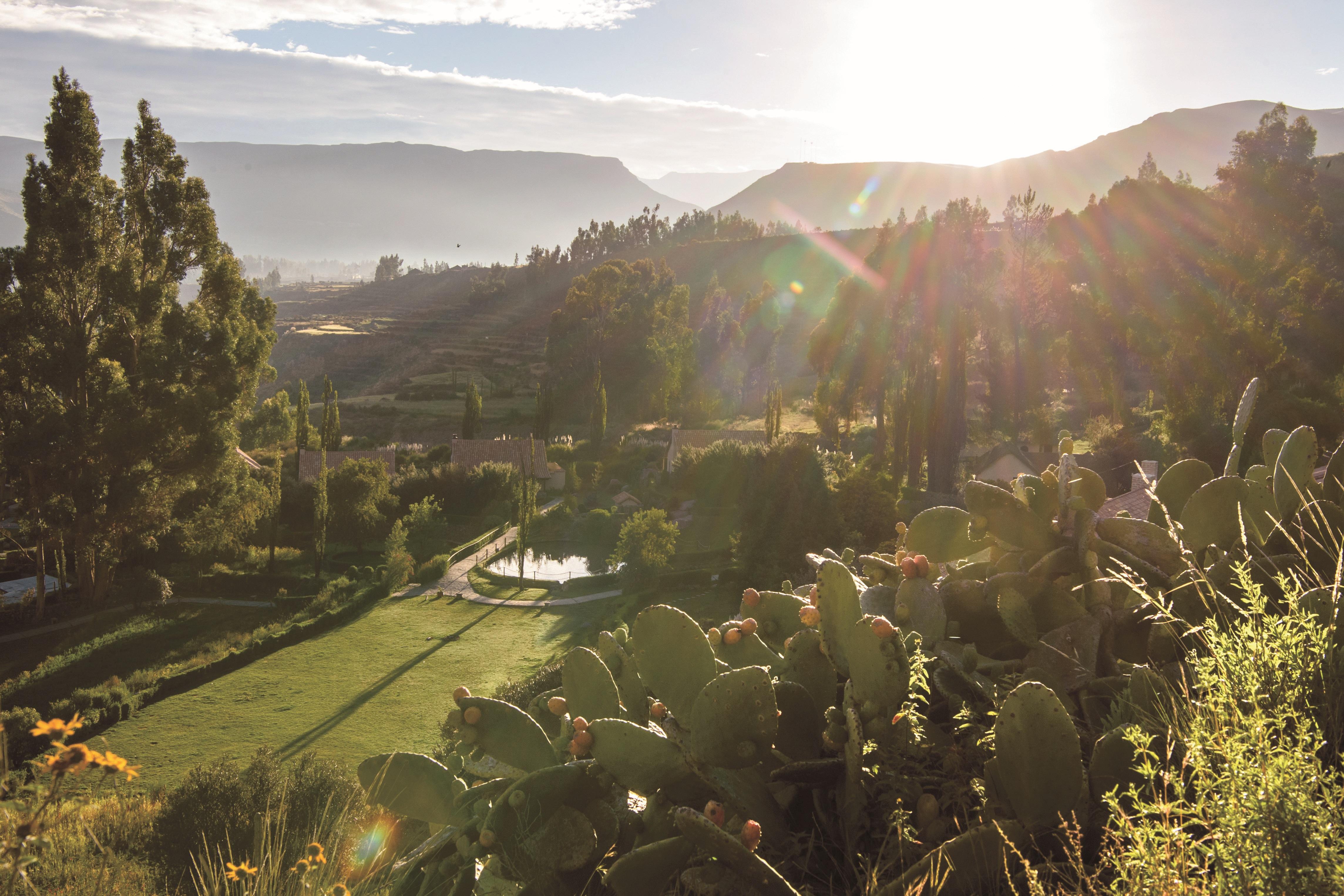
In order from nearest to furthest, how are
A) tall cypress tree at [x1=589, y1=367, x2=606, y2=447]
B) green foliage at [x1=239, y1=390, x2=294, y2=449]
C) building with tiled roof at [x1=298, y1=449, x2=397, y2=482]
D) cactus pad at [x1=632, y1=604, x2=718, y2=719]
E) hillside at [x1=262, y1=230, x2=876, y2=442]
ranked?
cactus pad at [x1=632, y1=604, x2=718, y2=719] → building with tiled roof at [x1=298, y1=449, x2=397, y2=482] → green foliage at [x1=239, y1=390, x2=294, y2=449] → tall cypress tree at [x1=589, y1=367, x2=606, y2=447] → hillside at [x1=262, y1=230, x2=876, y2=442]

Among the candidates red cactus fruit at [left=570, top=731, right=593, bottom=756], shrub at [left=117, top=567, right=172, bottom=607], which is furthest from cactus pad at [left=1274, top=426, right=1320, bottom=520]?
shrub at [left=117, top=567, right=172, bottom=607]

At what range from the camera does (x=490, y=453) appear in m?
40.4

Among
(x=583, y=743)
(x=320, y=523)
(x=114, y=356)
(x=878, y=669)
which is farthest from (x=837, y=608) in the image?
(x=320, y=523)

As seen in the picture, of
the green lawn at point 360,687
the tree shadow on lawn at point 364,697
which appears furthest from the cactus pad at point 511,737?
the tree shadow on lawn at point 364,697

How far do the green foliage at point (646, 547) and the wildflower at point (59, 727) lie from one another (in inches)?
892

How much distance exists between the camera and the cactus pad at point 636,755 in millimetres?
2352

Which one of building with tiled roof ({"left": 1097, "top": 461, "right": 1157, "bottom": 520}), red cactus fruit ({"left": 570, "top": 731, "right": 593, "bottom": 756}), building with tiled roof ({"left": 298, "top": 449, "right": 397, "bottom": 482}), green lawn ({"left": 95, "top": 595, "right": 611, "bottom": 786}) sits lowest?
green lawn ({"left": 95, "top": 595, "right": 611, "bottom": 786})

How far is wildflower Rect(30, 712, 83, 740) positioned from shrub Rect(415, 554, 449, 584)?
85.4ft

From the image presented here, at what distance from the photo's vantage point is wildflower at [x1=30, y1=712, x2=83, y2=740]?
1682 mm

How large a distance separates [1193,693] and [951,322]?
31.9 meters

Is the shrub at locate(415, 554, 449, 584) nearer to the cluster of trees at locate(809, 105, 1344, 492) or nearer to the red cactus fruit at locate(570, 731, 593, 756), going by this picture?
the cluster of trees at locate(809, 105, 1344, 492)

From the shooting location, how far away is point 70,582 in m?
26.1

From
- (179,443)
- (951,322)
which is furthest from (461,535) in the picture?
(951,322)

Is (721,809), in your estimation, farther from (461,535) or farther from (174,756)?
(461,535)
